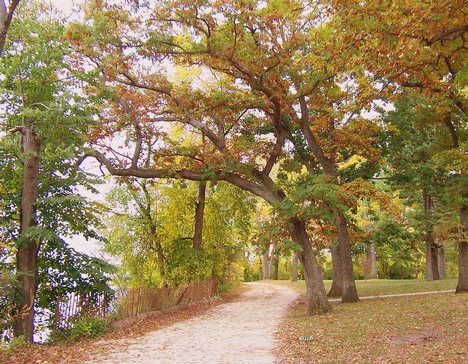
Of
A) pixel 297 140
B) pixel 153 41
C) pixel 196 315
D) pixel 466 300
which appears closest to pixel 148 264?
pixel 196 315

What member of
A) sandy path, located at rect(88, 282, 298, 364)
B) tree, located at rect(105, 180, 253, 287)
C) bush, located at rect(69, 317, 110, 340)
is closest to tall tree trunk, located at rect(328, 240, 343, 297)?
sandy path, located at rect(88, 282, 298, 364)

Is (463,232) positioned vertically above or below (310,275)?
above

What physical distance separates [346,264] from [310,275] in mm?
3592

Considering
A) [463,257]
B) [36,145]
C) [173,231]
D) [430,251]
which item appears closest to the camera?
[36,145]

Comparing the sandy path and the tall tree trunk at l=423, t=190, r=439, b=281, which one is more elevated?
the tall tree trunk at l=423, t=190, r=439, b=281

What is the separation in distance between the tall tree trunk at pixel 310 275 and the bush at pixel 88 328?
6411mm

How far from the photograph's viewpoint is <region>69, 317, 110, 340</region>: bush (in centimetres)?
1093

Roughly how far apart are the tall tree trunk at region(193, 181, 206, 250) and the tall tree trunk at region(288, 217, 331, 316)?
8526 mm

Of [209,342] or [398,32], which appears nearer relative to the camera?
[398,32]

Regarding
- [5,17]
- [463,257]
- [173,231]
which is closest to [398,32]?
[5,17]

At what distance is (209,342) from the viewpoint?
10039 millimetres

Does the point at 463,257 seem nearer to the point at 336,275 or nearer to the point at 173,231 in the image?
the point at 336,275

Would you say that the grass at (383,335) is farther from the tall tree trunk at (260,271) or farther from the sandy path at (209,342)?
the tall tree trunk at (260,271)

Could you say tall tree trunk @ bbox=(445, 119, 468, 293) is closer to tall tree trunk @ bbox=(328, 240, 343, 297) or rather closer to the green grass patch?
the green grass patch
